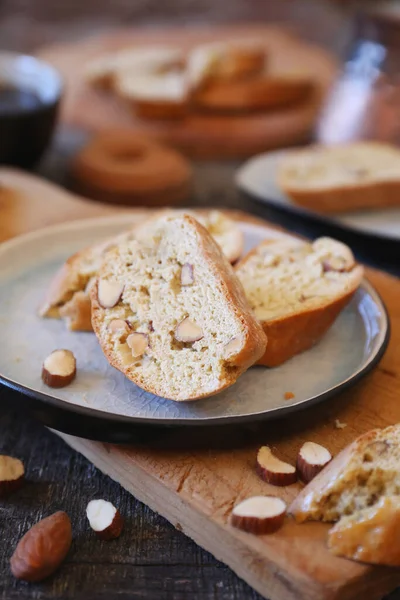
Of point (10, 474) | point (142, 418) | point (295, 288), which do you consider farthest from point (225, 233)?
point (10, 474)

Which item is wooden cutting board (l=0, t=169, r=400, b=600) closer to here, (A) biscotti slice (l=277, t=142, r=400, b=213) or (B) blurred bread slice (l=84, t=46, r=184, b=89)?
(A) biscotti slice (l=277, t=142, r=400, b=213)

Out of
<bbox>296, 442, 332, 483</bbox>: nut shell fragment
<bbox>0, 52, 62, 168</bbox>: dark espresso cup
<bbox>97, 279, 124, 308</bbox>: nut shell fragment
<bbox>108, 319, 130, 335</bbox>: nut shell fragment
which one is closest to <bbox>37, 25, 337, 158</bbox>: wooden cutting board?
<bbox>0, 52, 62, 168</bbox>: dark espresso cup

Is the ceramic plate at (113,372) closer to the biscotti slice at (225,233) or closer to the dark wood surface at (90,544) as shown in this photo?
the dark wood surface at (90,544)

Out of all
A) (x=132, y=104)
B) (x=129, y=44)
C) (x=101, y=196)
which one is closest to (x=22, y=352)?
(x=101, y=196)

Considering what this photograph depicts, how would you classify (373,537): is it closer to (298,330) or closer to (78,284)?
(298,330)

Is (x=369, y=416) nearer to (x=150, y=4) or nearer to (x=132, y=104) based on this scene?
(x=132, y=104)

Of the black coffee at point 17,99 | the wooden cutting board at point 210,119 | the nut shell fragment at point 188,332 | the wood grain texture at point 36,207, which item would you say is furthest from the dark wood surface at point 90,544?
the wooden cutting board at point 210,119
